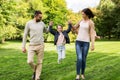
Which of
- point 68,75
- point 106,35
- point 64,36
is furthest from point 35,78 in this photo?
point 106,35

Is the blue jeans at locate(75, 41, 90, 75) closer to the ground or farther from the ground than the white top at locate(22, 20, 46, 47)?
closer to the ground

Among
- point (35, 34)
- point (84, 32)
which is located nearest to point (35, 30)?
point (35, 34)

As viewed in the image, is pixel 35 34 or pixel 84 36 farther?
pixel 35 34

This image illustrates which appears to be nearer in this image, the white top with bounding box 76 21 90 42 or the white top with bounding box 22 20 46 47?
the white top with bounding box 76 21 90 42

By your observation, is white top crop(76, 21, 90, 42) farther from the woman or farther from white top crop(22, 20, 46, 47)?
white top crop(22, 20, 46, 47)

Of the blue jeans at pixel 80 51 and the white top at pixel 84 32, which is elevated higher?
the white top at pixel 84 32

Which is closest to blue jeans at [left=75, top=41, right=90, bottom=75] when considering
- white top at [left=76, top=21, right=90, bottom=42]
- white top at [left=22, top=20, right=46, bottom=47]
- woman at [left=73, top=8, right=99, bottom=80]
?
woman at [left=73, top=8, right=99, bottom=80]

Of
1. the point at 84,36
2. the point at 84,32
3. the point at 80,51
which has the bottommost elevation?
the point at 80,51

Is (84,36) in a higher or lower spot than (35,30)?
lower

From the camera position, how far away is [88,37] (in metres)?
9.48

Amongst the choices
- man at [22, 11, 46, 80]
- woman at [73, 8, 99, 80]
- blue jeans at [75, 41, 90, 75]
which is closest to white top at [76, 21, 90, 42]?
woman at [73, 8, 99, 80]

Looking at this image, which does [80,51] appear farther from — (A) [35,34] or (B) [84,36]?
(A) [35,34]

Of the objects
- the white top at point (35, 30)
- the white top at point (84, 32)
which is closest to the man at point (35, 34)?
the white top at point (35, 30)

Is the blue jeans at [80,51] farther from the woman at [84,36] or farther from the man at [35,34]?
the man at [35,34]
